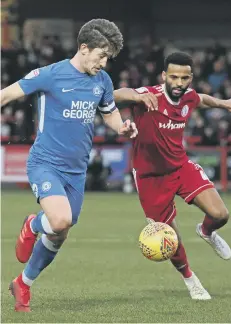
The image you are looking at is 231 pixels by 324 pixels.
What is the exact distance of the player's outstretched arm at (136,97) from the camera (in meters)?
10.1

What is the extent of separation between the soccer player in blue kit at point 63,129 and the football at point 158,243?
2.14 ft

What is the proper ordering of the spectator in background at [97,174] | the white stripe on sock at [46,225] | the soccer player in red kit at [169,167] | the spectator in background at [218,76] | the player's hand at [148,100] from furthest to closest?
the spectator in background at [218,76]
the spectator in background at [97,174]
the soccer player in red kit at [169,167]
the player's hand at [148,100]
the white stripe on sock at [46,225]

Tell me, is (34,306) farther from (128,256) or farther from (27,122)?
(27,122)

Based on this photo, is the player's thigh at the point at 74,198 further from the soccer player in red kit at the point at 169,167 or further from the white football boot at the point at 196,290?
the white football boot at the point at 196,290

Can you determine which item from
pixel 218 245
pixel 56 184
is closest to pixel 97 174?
pixel 218 245

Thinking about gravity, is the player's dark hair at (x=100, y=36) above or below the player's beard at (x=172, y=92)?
above

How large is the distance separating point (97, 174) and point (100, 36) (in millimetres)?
15747

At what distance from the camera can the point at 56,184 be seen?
9062mm

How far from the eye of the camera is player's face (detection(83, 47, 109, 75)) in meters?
9.05

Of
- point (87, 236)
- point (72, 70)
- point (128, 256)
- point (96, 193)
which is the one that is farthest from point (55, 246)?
point (96, 193)

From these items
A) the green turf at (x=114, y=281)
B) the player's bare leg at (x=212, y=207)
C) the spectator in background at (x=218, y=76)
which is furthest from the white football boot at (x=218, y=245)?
the spectator in background at (x=218, y=76)

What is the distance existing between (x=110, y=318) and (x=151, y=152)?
2.25 metres

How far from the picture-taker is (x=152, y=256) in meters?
9.19

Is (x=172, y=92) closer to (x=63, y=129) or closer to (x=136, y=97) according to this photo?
(x=136, y=97)
